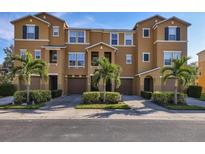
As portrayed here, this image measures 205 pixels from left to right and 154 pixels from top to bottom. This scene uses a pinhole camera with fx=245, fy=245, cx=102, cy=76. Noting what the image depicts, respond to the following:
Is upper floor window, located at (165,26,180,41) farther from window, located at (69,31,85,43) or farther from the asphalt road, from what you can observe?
the asphalt road

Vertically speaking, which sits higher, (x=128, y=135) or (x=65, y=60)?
(x=65, y=60)

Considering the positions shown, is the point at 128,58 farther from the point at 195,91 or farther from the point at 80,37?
the point at 195,91

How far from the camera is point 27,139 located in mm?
8773

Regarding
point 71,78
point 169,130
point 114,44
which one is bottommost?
point 169,130

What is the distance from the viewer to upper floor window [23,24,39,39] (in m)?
31.4

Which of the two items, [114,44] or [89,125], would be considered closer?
[89,125]

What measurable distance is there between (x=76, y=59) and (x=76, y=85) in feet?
12.1

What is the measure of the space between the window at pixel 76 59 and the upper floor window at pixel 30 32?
5037mm

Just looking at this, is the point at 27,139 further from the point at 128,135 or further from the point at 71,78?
the point at 71,78

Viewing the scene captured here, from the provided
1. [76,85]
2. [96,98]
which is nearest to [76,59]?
[76,85]

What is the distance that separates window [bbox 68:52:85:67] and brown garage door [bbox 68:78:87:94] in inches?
87.2
